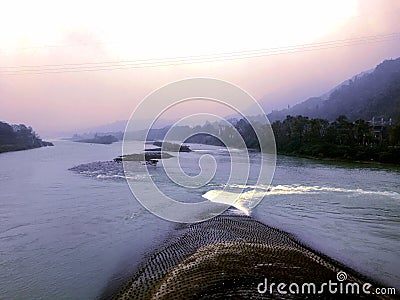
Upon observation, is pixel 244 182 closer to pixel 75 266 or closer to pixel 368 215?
pixel 368 215

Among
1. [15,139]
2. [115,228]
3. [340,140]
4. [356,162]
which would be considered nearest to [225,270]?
[115,228]

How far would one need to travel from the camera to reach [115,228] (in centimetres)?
838

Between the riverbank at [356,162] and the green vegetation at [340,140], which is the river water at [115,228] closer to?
the riverbank at [356,162]

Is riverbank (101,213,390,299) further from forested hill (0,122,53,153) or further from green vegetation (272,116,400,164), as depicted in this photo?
forested hill (0,122,53,153)

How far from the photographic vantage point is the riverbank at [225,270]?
3.91m

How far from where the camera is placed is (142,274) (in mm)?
5117

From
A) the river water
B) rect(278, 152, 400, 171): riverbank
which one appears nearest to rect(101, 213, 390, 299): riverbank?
the river water

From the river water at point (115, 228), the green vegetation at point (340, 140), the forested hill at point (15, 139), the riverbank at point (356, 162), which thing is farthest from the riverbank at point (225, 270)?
the forested hill at point (15, 139)

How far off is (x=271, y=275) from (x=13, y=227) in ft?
21.9

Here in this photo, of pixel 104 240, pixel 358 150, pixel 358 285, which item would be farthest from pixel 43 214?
pixel 358 150

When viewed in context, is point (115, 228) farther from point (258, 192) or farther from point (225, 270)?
point (258, 192)

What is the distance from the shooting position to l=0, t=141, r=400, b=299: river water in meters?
5.56

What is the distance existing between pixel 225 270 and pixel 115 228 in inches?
181

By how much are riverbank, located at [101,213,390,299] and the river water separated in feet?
2.21
